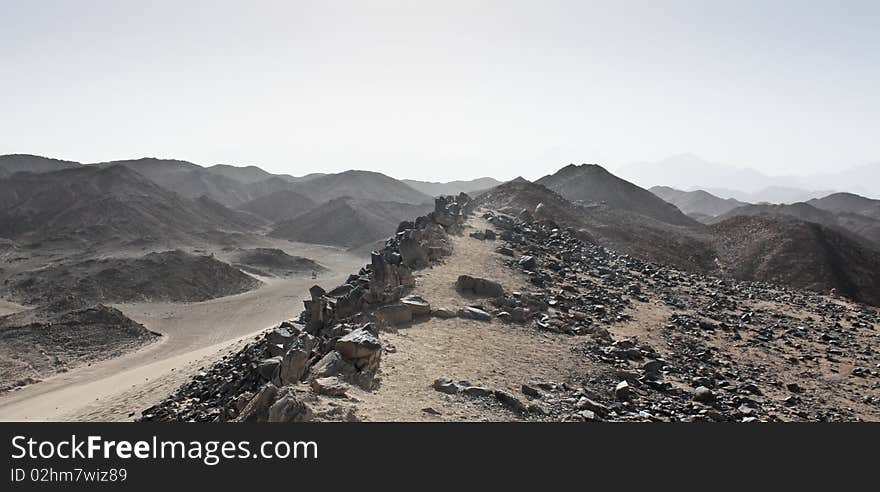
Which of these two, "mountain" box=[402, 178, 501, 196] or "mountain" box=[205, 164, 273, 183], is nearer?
"mountain" box=[205, 164, 273, 183]

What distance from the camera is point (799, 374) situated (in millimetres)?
12352

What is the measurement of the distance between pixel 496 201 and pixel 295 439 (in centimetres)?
2847

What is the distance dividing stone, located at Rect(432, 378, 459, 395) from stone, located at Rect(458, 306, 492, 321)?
4.10 m

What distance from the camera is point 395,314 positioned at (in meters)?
11.8

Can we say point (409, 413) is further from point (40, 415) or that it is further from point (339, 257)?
point (339, 257)

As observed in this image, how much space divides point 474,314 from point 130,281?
33.0 meters

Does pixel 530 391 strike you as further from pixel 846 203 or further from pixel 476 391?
pixel 846 203

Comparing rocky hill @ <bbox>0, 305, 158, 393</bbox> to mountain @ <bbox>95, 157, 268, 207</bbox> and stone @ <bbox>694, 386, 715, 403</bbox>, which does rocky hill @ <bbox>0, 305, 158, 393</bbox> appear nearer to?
stone @ <bbox>694, 386, 715, 403</bbox>

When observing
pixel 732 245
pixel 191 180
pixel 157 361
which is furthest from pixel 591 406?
pixel 191 180

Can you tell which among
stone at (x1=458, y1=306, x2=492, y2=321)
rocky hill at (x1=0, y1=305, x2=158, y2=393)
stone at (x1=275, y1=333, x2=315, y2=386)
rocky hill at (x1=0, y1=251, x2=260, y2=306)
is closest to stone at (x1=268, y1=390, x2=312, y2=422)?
stone at (x1=275, y1=333, x2=315, y2=386)

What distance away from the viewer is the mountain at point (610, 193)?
53.4 metres

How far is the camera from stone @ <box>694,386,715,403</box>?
993 centimetres

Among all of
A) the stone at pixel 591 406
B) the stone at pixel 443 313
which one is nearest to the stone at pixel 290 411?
the stone at pixel 591 406

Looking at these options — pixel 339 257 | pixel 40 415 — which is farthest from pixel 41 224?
pixel 40 415
